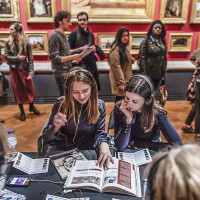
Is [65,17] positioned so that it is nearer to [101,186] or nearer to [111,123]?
[111,123]

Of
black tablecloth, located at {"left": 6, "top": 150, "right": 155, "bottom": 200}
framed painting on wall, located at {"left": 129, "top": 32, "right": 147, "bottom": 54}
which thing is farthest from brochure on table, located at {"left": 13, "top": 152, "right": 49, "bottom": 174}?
framed painting on wall, located at {"left": 129, "top": 32, "right": 147, "bottom": 54}

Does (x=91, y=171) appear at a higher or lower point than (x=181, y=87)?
higher

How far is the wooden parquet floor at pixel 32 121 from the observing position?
3564 mm

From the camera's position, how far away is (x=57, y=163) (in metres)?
1.70

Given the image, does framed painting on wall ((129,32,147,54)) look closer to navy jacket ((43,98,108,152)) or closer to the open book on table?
navy jacket ((43,98,108,152))

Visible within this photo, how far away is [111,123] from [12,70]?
108 inches

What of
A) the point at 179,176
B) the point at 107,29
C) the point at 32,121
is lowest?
the point at 32,121

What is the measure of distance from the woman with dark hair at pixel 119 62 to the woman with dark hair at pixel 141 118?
1.37 m

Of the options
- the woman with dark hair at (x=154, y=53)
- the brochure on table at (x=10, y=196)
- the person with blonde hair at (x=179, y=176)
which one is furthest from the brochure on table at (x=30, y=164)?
the woman with dark hair at (x=154, y=53)

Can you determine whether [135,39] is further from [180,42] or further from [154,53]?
[154,53]

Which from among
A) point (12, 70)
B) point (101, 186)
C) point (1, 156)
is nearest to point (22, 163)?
point (101, 186)

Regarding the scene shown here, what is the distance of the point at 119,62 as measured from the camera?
355 centimetres

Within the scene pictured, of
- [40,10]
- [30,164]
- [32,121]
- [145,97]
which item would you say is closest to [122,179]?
[30,164]

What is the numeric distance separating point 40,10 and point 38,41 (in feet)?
2.11
